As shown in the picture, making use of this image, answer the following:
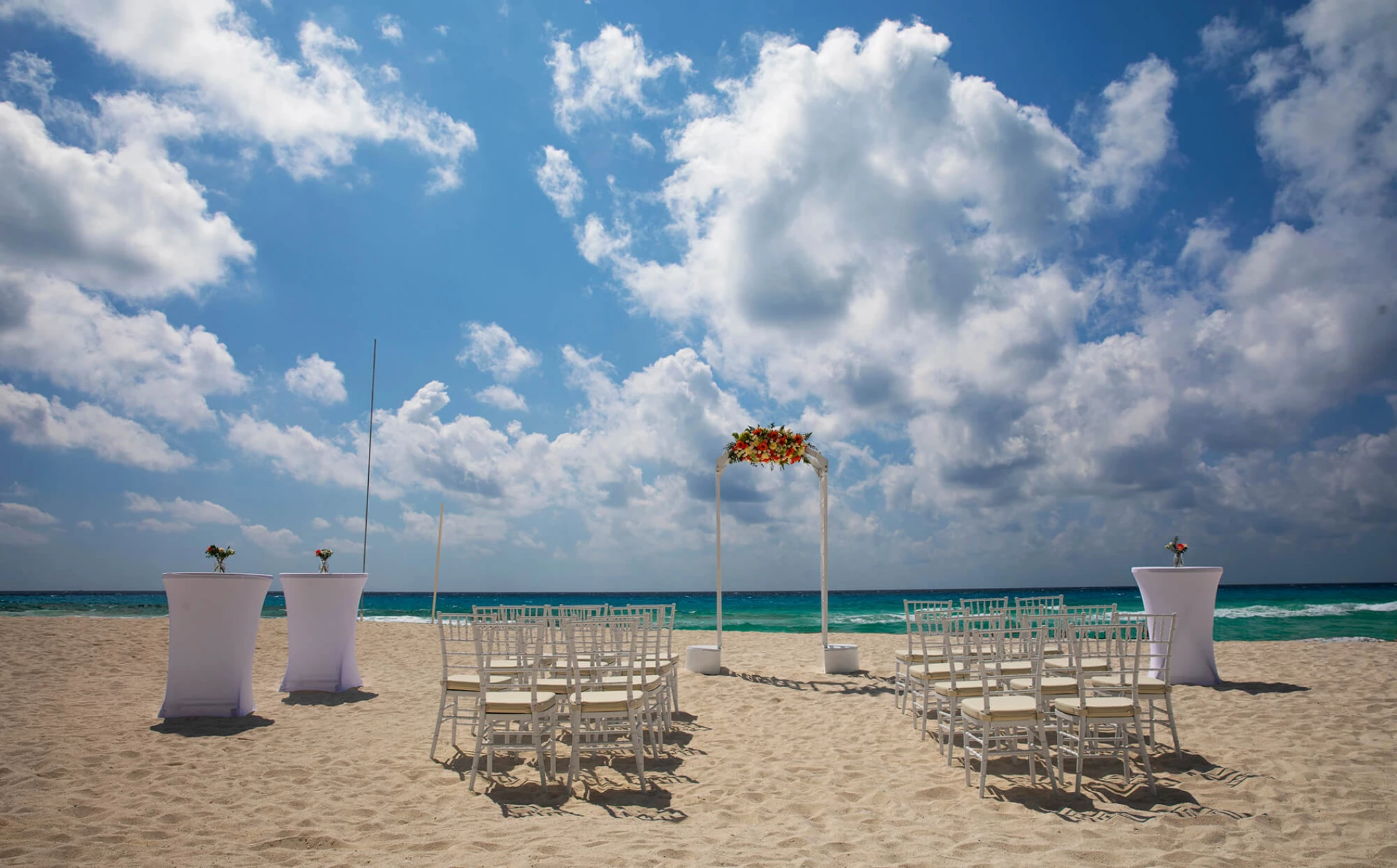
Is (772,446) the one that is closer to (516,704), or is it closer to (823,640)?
(823,640)

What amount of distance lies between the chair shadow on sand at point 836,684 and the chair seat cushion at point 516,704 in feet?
13.7

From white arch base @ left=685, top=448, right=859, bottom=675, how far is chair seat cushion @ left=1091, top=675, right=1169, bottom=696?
439 centimetres

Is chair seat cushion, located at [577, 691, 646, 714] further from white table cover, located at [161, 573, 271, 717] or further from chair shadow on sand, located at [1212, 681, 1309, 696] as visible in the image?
chair shadow on sand, located at [1212, 681, 1309, 696]

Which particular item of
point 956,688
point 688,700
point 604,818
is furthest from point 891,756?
point 688,700

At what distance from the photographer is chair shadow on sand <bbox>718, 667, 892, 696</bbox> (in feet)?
26.1

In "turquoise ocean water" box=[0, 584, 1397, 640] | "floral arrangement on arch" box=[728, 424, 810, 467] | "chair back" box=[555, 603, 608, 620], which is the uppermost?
"floral arrangement on arch" box=[728, 424, 810, 467]

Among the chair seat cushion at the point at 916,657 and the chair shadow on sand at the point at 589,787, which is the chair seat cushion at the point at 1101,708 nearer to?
the chair seat cushion at the point at 916,657

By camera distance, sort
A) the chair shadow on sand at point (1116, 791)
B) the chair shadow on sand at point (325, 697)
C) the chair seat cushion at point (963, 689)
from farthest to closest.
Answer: the chair shadow on sand at point (325, 697)
the chair seat cushion at point (963, 689)
the chair shadow on sand at point (1116, 791)

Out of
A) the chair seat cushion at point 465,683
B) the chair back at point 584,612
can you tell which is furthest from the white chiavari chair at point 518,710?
the chair back at point 584,612

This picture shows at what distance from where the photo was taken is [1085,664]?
18.2 ft

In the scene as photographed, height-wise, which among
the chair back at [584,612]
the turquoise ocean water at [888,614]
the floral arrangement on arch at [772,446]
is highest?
the floral arrangement on arch at [772,446]

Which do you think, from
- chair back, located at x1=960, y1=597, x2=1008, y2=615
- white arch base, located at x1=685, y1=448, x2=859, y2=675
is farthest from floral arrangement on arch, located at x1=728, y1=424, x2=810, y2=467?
chair back, located at x1=960, y1=597, x2=1008, y2=615

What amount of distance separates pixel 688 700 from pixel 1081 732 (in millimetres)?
4068

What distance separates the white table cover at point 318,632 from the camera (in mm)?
7633
